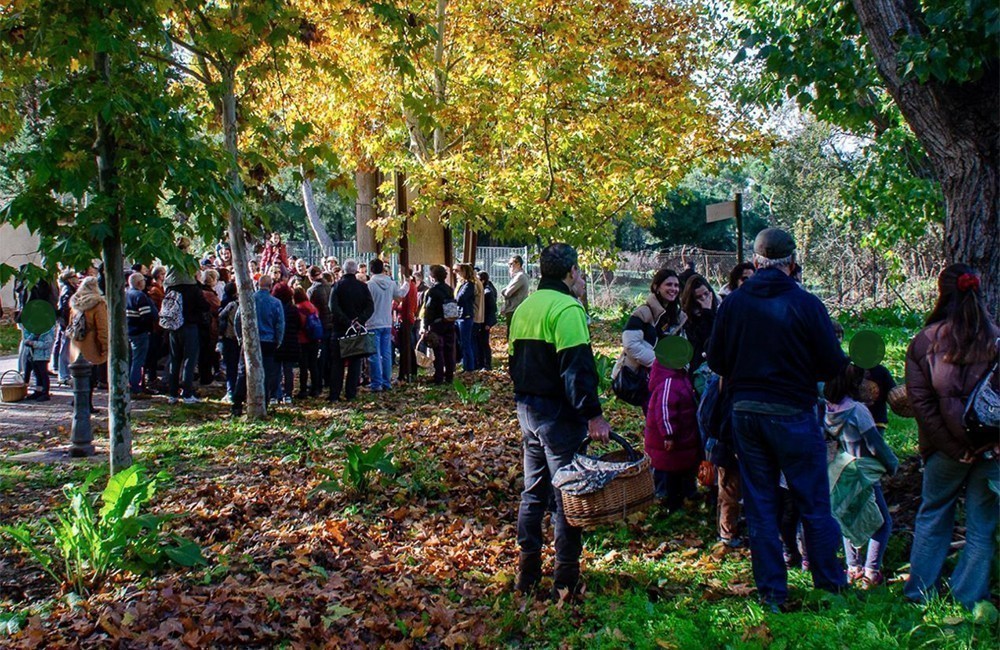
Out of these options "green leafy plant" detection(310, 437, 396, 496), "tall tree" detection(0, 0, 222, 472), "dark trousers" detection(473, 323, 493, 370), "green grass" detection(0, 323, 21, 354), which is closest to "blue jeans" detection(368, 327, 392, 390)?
"dark trousers" detection(473, 323, 493, 370)

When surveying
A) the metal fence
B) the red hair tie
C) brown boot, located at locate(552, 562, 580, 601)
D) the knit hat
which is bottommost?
brown boot, located at locate(552, 562, 580, 601)

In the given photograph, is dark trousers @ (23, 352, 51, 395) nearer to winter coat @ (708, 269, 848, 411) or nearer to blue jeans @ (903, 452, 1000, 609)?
winter coat @ (708, 269, 848, 411)

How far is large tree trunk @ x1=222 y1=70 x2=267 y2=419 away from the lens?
10312mm

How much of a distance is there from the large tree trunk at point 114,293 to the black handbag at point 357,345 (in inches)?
219

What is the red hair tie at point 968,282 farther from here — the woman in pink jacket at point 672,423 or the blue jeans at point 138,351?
the blue jeans at point 138,351

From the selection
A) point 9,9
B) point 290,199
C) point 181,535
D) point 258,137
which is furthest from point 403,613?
A: point 290,199

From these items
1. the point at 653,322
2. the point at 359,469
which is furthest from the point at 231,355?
the point at 653,322

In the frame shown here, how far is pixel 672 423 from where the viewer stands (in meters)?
6.73

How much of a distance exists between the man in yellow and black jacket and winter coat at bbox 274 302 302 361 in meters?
7.25

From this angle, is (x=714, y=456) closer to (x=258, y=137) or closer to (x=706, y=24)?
(x=258, y=137)

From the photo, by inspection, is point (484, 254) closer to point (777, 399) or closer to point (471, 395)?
point (471, 395)

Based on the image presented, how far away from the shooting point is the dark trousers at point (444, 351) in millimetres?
14039

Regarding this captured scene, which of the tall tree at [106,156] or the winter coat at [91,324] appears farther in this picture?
the winter coat at [91,324]

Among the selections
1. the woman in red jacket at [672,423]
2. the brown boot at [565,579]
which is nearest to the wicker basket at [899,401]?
the woman in red jacket at [672,423]
